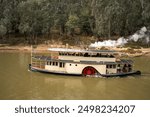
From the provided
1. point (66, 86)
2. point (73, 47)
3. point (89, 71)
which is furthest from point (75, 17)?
point (66, 86)

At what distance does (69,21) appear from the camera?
6881cm

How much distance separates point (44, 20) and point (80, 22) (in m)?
7.60

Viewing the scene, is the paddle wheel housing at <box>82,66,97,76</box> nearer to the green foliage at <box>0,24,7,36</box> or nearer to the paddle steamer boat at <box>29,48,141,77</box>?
the paddle steamer boat at <box>29,48,141,77</box>

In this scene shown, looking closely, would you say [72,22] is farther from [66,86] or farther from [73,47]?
[66,86]

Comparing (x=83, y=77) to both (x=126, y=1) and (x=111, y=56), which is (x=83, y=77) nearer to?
(x=111, y=56)

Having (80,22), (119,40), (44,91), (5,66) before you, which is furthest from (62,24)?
(44,91)

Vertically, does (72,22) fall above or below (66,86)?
above

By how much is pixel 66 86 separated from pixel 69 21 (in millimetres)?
36218

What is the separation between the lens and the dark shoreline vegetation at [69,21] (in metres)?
66.5

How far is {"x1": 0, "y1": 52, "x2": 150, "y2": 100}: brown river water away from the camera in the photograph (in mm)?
30062

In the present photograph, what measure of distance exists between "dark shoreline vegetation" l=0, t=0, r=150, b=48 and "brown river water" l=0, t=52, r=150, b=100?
26.1m

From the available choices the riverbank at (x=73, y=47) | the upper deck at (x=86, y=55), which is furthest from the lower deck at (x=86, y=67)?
the riverbank at (x=73, y=47)

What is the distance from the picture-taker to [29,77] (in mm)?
37469

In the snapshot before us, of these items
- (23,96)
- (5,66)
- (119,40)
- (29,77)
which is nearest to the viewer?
(23,96)
